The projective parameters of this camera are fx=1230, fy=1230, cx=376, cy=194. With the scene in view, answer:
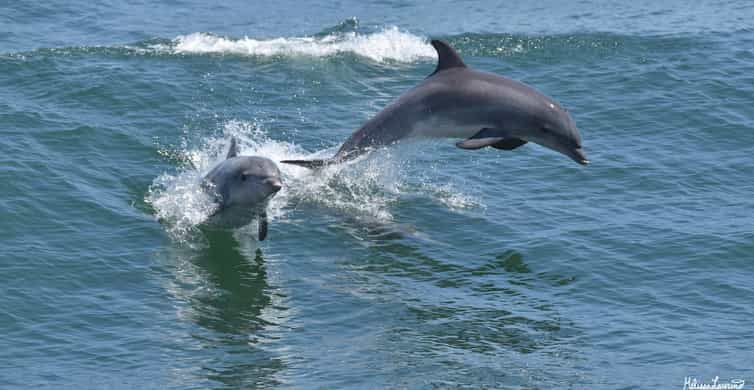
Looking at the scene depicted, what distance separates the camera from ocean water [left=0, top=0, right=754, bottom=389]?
1452 centimetres

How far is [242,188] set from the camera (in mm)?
16750

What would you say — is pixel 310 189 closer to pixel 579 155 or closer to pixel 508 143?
pixel 508 143

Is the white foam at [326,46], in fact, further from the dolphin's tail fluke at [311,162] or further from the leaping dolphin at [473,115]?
the leaping dolphin at [473,115]

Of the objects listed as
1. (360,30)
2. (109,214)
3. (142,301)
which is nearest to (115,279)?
(142,301)

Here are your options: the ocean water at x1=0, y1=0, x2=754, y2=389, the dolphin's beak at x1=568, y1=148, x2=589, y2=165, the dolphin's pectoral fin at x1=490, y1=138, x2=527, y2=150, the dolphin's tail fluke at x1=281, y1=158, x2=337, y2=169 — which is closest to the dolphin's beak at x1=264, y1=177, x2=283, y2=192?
the dolphin's tail fluke at x1=281, y1=158, x2=337, y2=169

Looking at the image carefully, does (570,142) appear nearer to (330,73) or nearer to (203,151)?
(203,151)

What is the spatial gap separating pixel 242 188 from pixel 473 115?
337 centimetres

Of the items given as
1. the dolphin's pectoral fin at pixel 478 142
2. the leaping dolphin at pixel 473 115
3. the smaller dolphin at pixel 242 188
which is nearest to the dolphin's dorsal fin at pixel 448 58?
the leaping dolphin at pixel 473 115

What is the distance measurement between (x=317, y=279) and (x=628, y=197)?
22.2ft

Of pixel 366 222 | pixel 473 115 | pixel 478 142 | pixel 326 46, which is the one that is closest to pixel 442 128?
pixel 473 115

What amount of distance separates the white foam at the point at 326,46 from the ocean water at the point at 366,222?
102 mm

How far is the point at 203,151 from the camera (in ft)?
73.0

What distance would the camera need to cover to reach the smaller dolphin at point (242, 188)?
1652 centimetres

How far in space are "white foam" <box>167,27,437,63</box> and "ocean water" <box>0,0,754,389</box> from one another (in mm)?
102
